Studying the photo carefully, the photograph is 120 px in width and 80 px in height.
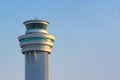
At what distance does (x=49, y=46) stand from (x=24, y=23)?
12551 millimetres

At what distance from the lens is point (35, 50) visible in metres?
132

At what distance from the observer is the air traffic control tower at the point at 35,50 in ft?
433

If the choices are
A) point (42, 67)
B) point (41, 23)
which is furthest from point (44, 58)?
point (41, 23)

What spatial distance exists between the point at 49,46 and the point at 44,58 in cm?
482

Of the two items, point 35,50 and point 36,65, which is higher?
point 35,50

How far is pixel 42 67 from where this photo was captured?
132750 mm

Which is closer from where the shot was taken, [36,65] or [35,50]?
[35,50]

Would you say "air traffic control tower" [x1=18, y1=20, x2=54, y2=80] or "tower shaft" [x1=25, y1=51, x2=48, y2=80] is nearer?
"tower shaft" [x1=25, y1=51, x2=48, y2=80]

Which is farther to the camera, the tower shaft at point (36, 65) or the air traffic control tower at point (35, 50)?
the air traffic control tower at point (35, 50)

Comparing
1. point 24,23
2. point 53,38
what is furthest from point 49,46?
point 24,23

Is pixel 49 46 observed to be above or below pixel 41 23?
below

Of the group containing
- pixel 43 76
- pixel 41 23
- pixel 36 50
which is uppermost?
pixel 41 23

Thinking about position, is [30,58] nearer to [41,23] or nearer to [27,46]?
[27,46]

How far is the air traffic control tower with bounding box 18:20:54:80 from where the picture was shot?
13200 centimetres
